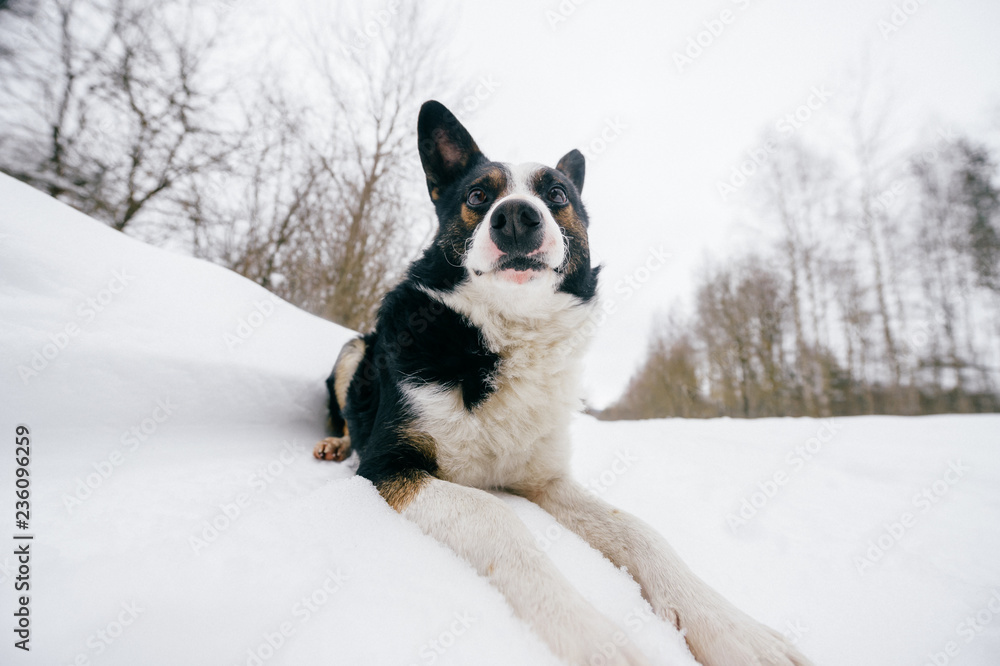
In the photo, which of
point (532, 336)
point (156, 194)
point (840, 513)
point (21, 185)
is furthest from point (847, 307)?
point (156, 194)

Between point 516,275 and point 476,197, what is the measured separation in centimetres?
82

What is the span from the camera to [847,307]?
49.2 ft

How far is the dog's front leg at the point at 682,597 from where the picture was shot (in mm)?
1162

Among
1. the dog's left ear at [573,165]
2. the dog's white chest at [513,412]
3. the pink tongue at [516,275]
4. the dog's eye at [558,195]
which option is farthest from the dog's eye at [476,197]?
the dog's left ear at [573,165]

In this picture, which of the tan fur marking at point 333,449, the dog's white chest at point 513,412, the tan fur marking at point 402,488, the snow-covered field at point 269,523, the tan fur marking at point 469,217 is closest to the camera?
the snow-covered field at point 269,523

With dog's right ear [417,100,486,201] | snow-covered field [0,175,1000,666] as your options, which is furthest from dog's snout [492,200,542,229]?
snow-covered field [0,175,1000,666]

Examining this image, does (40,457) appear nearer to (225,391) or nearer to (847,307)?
(225,391)

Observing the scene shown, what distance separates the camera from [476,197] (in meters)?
2.59

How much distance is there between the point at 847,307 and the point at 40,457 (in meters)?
21.0

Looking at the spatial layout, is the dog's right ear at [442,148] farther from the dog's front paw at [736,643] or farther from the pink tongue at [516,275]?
the dog's front paw at [736,643]

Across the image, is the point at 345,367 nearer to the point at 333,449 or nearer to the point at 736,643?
the point at 333,449

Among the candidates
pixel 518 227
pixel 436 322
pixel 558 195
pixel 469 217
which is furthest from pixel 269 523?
pixel 558 195

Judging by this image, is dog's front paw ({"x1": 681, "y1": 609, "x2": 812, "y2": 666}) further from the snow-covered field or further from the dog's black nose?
the dog's black nose

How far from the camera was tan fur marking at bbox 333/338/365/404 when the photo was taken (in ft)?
9.66
